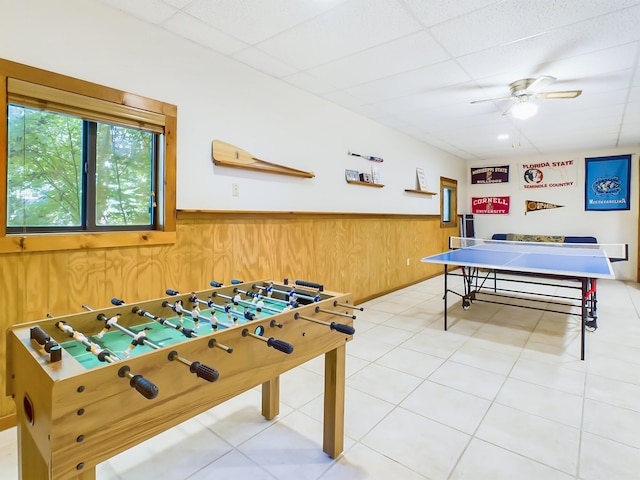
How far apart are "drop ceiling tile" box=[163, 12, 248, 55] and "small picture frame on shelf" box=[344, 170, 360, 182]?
192 cm

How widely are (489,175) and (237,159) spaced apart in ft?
21.5

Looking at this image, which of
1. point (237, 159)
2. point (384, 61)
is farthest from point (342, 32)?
point (237, 159)

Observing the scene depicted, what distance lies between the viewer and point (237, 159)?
2.98 meters

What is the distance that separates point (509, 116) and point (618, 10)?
2.41 metres

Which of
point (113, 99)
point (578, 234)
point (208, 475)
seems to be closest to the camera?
point (208, 475)

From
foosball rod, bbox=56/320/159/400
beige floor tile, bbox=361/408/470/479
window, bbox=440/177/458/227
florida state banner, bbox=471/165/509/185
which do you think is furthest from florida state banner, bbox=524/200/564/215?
foosball rod, bbox=56/320/159/400

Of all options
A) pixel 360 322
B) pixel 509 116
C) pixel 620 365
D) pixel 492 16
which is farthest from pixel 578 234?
pixel 492 16

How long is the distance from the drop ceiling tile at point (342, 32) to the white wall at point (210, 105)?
20.5 inches

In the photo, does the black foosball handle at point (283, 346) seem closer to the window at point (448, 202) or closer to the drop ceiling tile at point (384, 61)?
the drop ceiling tile at point (384, 61)

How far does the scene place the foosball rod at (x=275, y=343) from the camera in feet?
3.75

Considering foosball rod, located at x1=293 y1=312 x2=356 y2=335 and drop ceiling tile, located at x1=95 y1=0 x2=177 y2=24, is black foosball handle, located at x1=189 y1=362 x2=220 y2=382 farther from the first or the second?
drop ceiling tile, located at x1=95 y1=0 x2=177 y2=24

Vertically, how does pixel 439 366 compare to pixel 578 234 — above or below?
below

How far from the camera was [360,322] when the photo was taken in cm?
382

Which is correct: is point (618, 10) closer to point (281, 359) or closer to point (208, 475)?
point (281, 359)
